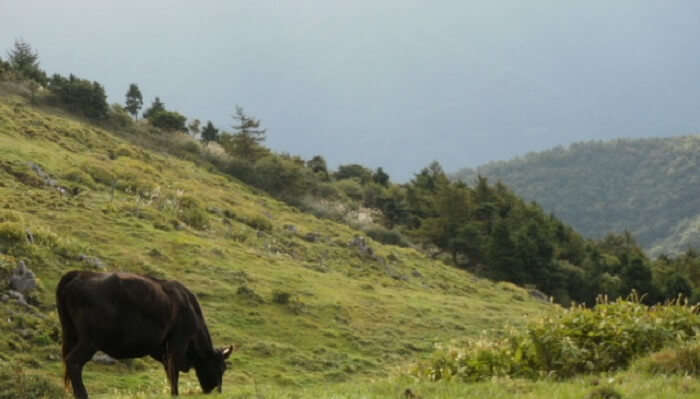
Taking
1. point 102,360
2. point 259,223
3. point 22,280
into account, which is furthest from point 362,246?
point 102,360

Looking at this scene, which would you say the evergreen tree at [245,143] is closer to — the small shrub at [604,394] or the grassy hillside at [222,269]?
the grassy hillside at [222,269]

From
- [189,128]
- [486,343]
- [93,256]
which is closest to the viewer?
[486,343]

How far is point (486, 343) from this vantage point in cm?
1403

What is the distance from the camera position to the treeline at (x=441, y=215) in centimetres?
5975

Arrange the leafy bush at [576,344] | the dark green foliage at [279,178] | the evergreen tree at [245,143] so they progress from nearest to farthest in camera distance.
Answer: the leafy bush at [576,344] → the dark green foliage at [279,178] → the evergreen tree at [245,143]

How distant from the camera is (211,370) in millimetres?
11773

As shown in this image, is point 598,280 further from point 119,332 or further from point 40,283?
point 119,332

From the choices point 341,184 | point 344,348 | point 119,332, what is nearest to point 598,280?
point 341,184

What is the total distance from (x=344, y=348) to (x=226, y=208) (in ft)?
72.1

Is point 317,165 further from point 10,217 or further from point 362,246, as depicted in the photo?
point 10,217

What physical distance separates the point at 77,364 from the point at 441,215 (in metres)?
61.3

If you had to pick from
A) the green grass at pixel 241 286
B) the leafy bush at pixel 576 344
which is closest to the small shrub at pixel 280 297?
the green grass at pixel 241 286

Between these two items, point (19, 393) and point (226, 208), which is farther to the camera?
point (226, 208)

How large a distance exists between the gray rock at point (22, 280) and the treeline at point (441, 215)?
41.7m
